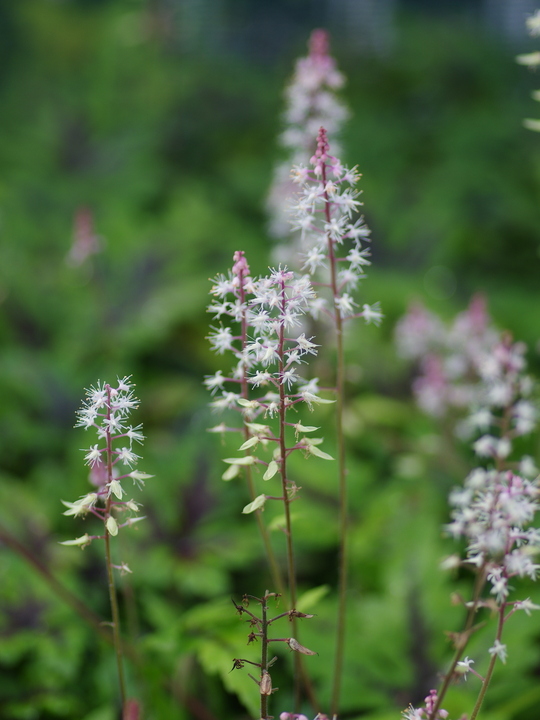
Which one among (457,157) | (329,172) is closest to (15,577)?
(329,172)

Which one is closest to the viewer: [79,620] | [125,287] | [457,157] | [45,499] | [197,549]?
[79,620]

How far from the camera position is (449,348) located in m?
3.81

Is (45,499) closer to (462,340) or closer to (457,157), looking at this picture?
(462,340)

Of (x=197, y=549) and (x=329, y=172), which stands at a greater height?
(x=329, y=172)

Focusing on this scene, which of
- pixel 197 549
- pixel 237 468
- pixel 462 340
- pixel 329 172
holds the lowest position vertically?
pixel 237 468

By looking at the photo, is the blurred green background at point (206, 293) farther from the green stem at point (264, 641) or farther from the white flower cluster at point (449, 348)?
the green stem at point (264, 641)

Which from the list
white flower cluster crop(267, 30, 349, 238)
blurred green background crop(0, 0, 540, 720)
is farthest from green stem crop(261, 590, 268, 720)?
white flower cluster crop(267, 30, 349, 238)

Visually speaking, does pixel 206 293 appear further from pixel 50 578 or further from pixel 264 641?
pixel 264 641

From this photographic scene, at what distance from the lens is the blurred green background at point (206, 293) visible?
8.62 ft

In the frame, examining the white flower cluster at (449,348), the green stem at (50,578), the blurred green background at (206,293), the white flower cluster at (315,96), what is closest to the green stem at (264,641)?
the blurred green background at (206,293)

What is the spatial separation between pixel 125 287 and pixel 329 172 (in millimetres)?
3539

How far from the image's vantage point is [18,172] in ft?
22.1

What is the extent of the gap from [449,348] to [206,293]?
1.72m

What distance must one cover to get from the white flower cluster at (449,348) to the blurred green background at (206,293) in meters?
0.33
